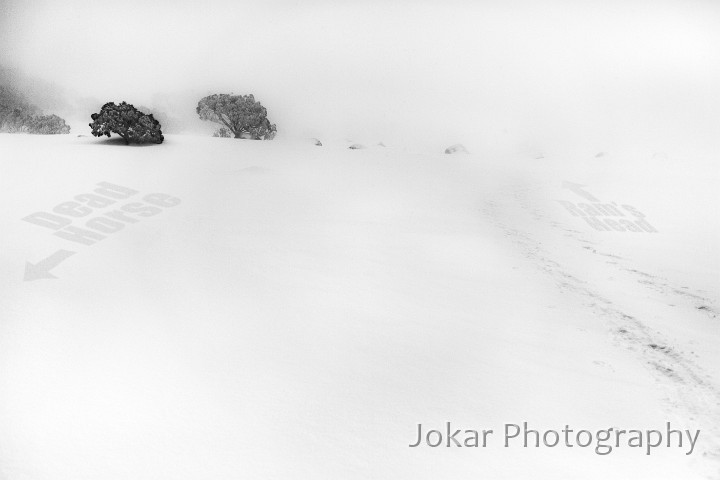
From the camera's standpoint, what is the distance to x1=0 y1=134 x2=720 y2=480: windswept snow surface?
738 centimetres

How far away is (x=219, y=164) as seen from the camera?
28.5 meters

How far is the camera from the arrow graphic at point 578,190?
26916 millimetres

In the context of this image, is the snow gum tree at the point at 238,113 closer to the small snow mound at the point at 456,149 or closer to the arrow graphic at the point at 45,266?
the small snow mound at the point at 456,149

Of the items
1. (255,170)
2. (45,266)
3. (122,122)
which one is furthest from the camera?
(122,122)

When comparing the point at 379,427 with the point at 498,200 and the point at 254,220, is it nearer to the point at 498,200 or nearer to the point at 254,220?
the point at 254,220

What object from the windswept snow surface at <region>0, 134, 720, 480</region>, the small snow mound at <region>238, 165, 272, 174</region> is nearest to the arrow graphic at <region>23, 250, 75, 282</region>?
the windswept snow surface at <region>0, 134, 720, 480</region>

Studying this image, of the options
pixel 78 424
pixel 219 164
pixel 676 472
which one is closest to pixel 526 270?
pixel 676 472

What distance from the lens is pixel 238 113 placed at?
147 ft

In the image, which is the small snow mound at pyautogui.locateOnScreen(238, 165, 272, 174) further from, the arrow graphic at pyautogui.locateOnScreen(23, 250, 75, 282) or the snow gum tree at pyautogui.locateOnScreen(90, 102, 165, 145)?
the arrow graphic at pyautogui.locateOnScreen(23, 250, 75, 282)

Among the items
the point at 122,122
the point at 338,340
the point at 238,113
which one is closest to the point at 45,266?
the point at 338,340

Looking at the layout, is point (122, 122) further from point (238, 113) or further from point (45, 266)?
point (45, 266)

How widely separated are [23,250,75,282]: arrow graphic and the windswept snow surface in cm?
20

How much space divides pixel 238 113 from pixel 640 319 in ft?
125

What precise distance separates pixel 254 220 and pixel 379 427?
40.3 ft
